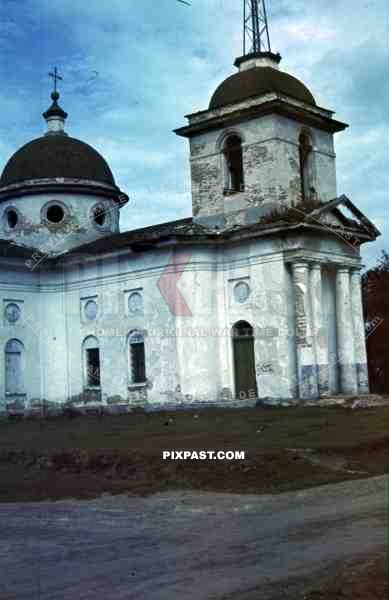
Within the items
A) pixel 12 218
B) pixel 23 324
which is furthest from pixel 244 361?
pixel 12 218

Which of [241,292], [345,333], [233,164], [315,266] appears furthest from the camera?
[233,164]

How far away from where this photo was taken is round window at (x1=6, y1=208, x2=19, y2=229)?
99.8ft

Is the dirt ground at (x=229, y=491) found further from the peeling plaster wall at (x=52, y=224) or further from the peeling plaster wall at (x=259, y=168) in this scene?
the peeling plaster wall at (x=52, y=224)

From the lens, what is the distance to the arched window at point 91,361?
88.8ft

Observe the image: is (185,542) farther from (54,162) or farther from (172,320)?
(54,162)

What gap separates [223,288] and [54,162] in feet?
33.8

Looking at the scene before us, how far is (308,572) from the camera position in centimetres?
610

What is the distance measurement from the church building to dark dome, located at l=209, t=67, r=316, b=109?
61 millimetres

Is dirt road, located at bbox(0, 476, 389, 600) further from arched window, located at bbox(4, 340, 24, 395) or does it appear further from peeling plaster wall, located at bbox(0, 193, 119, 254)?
peeling plaster wall, located at bbox(0, 193, 119, 254)

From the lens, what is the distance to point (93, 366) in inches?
1077

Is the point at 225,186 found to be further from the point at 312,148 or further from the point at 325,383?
the point at 325,383

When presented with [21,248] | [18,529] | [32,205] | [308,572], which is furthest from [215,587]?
[32,205]

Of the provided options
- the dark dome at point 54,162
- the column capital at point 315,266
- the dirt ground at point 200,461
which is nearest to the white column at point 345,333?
the column capital at point 315,266

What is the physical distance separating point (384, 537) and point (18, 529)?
4.32m
